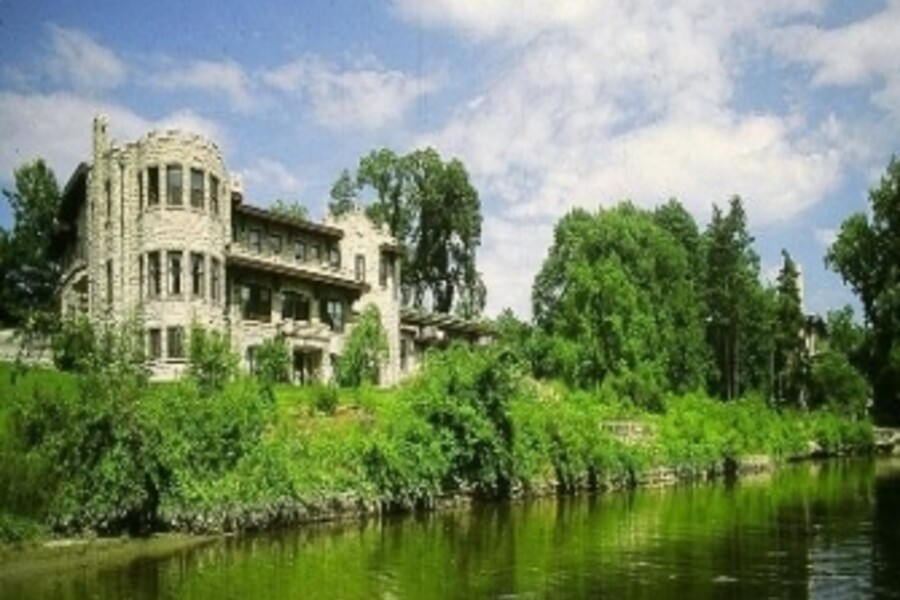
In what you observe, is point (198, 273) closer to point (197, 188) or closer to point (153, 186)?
point (197, 188)

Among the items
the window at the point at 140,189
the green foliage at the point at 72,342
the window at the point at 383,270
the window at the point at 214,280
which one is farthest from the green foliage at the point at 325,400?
the window at the point at 383,270

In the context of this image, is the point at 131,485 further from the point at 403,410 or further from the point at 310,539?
the point at 403,410

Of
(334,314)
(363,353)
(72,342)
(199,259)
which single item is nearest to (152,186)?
(199,259)

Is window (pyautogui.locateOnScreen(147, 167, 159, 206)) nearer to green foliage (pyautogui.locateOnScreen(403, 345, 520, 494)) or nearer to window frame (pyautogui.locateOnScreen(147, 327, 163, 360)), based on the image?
window frame (pyautogui.locateOnScreen(147, 327, 163, 360))

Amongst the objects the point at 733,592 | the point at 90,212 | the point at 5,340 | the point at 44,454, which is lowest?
the point at 733,592

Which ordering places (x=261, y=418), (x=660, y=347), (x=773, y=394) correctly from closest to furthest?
(x=261, y=418), (x=660, y=347), (x=773, y=394)

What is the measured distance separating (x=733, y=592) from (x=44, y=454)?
18.8 m

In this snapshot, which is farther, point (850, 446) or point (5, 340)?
point (850, 446)

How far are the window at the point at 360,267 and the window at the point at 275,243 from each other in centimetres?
671

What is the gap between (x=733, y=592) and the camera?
2153 cm

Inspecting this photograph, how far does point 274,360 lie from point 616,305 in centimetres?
2641

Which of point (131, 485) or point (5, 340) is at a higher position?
point (5, 340)

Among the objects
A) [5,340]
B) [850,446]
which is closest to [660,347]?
[850,446]

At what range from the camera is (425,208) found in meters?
93.9
